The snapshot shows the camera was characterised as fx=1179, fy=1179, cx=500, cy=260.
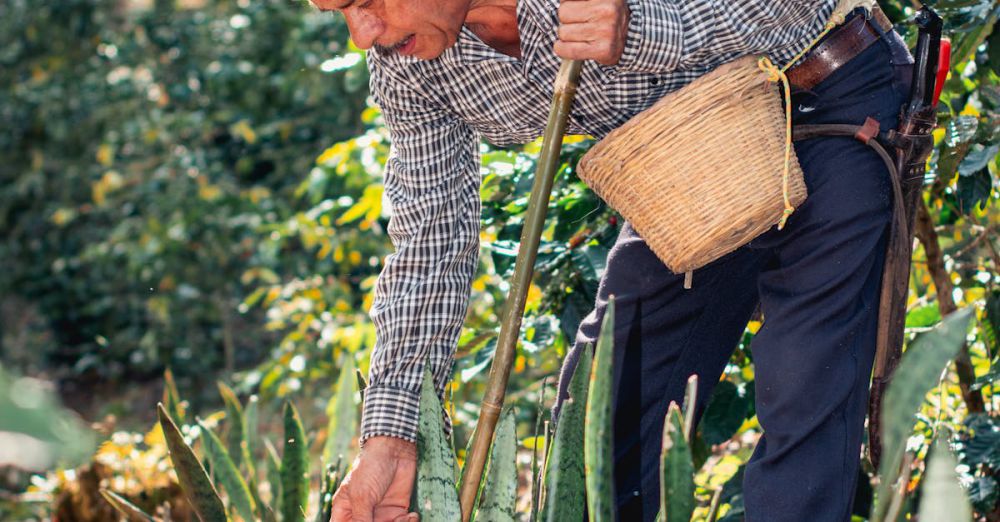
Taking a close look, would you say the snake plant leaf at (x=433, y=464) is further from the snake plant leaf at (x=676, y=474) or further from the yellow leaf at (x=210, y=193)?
the yellow leaf at (x=210, y=193)

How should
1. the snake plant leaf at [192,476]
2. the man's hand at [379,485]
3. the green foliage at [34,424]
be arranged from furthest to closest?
1. the snake plant leaf at [192,476]
2. the man's hand at [379,485]
3. the green foliage at [34,424]

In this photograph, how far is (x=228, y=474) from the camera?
2395 mm

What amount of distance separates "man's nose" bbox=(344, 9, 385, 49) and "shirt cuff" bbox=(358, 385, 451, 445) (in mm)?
566

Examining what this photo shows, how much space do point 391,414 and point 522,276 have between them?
1.29 feet

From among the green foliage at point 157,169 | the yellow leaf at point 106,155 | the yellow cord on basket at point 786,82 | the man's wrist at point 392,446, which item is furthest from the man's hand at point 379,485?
the yellow leaf at point 106,155

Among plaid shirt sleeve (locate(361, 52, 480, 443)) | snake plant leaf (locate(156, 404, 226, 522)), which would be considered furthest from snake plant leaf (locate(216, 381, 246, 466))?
plaid shirt sleeve (locate(361, 52, 480, 443))

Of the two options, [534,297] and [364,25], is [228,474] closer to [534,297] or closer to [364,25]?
[534,297]

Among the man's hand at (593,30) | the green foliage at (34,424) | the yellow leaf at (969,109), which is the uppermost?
the yellow leaf at (969,109)

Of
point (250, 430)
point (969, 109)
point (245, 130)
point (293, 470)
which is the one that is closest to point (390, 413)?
point (293, 470)

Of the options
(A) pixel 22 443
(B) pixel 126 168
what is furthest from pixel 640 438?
(B) pixel 126 168

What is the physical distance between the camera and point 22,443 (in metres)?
0.52

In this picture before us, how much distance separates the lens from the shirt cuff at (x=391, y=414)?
6.27 ft

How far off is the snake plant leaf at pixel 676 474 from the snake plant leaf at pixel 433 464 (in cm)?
42

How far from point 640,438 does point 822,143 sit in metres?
0.62
